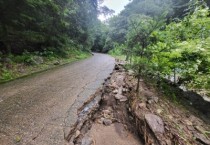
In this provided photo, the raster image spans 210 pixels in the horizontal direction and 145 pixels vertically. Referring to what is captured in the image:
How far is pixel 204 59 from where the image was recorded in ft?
11.8

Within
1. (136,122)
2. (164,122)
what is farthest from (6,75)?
(164,122)

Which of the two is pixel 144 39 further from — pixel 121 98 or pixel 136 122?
pixel 136 122

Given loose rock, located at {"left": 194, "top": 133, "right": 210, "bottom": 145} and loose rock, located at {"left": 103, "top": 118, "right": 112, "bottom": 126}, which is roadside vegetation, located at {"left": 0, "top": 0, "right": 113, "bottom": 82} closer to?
loose rock, located at {"left": 103, "top": 118, "right": 112, "bottom": 126}

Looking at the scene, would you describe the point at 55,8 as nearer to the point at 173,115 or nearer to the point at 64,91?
the point at 64,91

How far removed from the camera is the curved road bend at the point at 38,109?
89.5 inches

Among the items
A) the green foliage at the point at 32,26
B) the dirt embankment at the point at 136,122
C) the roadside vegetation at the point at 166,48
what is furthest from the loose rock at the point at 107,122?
the green foliage at the point at 32,26

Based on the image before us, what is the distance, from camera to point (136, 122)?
3.15m

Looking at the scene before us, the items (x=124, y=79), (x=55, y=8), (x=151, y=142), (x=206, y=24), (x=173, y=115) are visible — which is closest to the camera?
(x=151, y=142)

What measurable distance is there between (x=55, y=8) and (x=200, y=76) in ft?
22.2

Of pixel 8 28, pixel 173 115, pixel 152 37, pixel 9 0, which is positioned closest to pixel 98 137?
pixel 173 115

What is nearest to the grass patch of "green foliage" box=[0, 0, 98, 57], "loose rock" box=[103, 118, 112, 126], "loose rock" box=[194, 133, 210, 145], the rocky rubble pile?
"green foliage" box=[0, 0, 98, 57]

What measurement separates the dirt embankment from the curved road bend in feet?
0.84

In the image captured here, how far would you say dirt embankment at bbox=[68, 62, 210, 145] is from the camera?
2637 millimetres

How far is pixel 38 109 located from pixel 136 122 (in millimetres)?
2011
